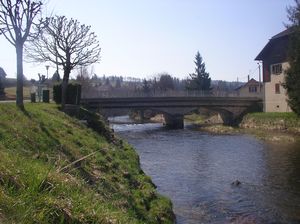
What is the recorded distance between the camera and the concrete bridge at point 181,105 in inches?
2514

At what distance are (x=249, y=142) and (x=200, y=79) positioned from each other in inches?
2411

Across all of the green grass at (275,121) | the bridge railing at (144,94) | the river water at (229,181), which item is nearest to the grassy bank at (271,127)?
the green grass at (275,121)

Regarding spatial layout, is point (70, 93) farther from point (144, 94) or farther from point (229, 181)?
point (144, 94)

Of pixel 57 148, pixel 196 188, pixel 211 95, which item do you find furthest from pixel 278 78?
pixel 57 148

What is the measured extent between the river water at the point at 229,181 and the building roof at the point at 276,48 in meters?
26.6

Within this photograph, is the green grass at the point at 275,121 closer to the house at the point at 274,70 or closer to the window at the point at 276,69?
the house at the point at 274,70

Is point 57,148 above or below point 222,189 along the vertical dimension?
above

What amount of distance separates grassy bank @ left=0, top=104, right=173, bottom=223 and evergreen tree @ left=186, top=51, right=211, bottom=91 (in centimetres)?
8316

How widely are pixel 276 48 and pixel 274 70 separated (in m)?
3.00

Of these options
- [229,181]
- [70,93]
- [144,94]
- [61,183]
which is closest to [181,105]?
[144,94]

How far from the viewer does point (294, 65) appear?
45.5m

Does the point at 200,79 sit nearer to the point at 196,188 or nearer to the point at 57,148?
the point at 196,188

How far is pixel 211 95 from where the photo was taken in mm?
70375

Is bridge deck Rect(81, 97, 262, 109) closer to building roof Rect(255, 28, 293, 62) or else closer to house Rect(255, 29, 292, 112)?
house Rect(255, 29, 292, 112)
